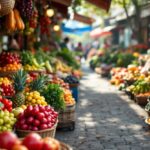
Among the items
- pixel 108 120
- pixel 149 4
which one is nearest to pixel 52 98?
pixel 108 120

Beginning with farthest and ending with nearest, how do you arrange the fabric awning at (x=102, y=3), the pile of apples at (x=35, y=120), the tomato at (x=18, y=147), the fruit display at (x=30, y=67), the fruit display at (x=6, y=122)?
the fabric awning at (x=102, y=3) < the fruit display at (x=30, y=67) < the pile of apples at (x=35, y=120) < the fruit display at (x=6, y=122) < the tomato at (x=18, y=147)

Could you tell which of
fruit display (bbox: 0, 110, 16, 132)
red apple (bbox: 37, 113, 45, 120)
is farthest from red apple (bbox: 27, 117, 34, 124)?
fruit display (bbox: 0, 110, 16, 132)

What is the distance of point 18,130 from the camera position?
5.75m

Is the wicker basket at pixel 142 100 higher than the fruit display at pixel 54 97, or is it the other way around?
the fruit display at pixel 54 97

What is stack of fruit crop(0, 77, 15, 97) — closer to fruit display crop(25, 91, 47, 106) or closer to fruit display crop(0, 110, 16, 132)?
fruit display crop(25, 91, 47, 106)

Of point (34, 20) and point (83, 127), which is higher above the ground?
point (34, 20)

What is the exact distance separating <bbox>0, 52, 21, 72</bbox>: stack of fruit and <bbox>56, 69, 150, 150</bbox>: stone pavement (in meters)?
2.01

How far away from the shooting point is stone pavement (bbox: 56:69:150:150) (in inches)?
305

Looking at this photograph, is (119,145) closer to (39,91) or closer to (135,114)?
(39,91)

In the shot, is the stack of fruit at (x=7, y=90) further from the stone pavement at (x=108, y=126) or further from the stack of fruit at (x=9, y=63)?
the stack of fruit at (x=9, y=63)

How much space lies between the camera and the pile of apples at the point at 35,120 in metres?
5.79

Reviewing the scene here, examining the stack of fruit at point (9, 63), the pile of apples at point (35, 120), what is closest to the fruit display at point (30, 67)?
the stack of fruit at point (9, 63)

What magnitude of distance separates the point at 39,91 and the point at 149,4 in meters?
17.6

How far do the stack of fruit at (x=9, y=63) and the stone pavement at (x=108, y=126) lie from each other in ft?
6.59
